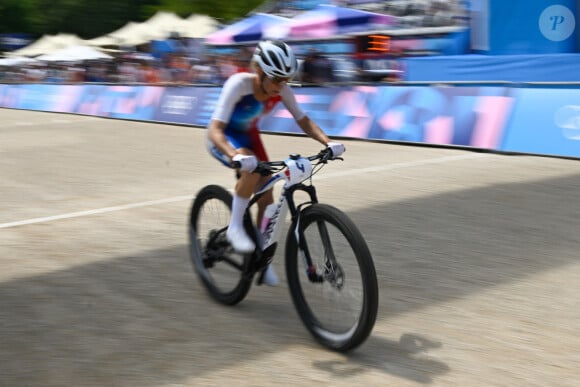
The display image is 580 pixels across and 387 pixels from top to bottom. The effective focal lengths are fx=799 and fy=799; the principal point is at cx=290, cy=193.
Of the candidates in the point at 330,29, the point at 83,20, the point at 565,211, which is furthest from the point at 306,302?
the point at 83,20

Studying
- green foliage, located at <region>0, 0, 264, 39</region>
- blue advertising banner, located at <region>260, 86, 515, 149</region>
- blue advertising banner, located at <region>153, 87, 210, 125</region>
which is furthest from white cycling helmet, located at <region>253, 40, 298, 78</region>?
green foliage, located at <region>0, 0, 264, 39</region>

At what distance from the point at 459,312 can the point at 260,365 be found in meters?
1.52

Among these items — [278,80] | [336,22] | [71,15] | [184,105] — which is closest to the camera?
[278,80]

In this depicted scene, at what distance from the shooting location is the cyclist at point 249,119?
476 cm

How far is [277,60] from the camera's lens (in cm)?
473

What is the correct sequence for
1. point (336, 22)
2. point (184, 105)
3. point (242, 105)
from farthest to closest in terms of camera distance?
point (336, 22) < point (184, 105) < point (242, 105)

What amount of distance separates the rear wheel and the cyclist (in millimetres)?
199

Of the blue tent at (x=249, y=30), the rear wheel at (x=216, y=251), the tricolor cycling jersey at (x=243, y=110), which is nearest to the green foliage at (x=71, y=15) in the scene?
the blue tent at (x=249, y=30)

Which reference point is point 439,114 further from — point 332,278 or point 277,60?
point 332,278

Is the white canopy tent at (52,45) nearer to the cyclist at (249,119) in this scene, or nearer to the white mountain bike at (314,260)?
the cyclist at (249,119)

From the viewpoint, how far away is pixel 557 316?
5.12 m

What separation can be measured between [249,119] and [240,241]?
2.70ft

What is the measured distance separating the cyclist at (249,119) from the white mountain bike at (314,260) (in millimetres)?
91

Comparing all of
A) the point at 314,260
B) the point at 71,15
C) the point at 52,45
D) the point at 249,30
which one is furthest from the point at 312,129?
the point at 71,15
